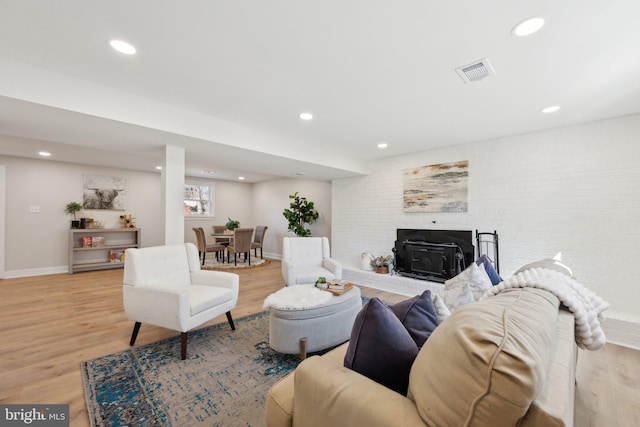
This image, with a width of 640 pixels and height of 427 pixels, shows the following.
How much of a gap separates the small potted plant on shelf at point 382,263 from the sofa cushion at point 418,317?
135 inches

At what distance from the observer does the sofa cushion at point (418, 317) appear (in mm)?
1134

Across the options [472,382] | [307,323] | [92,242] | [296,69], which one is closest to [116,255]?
[92,242]

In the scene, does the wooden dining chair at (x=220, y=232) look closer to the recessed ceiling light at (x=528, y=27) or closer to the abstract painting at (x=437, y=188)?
the abstract painting at (x=437, y=188)

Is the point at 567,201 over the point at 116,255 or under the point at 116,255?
over

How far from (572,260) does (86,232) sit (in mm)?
8315

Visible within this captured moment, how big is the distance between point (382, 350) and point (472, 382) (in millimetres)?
409

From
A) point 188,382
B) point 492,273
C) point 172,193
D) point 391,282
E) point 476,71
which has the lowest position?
point 188,382

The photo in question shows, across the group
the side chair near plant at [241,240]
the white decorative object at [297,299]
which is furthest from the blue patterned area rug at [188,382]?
the side chair near plant at [241,240]

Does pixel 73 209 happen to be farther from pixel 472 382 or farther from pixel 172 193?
pixel 472 382

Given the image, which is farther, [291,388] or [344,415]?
[291,388]

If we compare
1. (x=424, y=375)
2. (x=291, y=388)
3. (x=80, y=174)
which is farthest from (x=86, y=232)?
(x=424, y=375)

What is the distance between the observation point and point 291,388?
3.59 ft

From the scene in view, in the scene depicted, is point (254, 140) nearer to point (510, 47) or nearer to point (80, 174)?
point (510, 47)

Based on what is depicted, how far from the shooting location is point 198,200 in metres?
7.45
